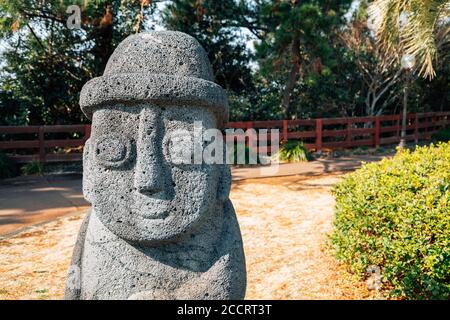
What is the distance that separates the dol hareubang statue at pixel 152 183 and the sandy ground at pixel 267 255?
1.67 meters

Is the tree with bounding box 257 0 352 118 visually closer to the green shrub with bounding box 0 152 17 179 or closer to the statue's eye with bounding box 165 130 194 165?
the green shrub with bounding box 0 152 17 179

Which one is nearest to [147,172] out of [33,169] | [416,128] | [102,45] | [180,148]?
[180,148]

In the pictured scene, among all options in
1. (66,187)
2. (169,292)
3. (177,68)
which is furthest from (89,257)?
(66,187)

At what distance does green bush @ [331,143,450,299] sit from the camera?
2775 millimetres

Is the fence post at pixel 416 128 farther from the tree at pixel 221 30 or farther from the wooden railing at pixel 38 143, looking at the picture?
the wooden railing at pixel 38 143

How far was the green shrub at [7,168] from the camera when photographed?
859cm

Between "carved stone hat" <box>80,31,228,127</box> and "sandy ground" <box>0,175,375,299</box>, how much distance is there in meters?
2.09

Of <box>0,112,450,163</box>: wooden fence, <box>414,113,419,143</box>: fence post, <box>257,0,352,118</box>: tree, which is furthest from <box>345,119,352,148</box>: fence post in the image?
<box>414,113,419,143</box>: fence post

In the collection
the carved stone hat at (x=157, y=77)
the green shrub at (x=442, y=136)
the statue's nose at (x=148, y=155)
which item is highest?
the carved stone hat at (x=157, y=77)

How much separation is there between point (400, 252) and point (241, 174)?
5.77 metres

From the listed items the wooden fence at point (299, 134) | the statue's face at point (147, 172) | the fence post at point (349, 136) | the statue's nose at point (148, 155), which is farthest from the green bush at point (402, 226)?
the fence post at point (349, 136)

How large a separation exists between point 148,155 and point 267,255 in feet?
8.89

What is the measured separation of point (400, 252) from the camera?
2.88 meters
